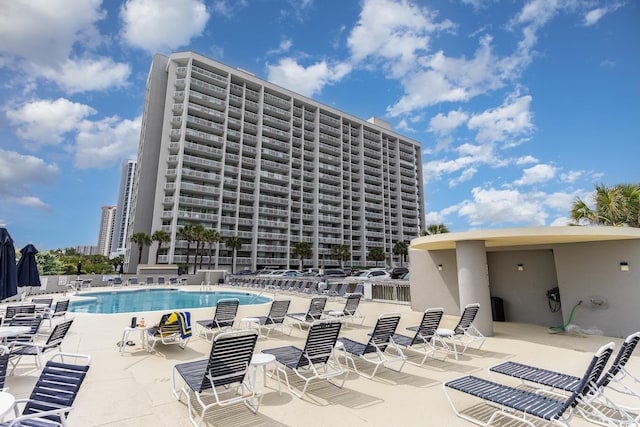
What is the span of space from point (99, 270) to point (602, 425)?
4684cm

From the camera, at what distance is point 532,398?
10.9 ft

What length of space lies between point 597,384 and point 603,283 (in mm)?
6799

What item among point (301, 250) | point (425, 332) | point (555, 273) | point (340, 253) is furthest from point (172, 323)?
point (340, 253)

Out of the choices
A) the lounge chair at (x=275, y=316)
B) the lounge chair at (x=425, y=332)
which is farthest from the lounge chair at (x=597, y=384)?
the lounge chair at (x=275, y=316)

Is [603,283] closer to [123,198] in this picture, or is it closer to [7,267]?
[7,267]

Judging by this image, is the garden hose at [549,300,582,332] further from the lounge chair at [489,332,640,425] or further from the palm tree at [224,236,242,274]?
the palm tree at [224,236,242,274]

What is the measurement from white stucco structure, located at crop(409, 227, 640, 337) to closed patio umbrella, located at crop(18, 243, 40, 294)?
12561mm

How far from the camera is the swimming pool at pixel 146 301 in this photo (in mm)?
15891

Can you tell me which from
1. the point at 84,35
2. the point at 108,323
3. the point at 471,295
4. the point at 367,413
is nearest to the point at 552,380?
the point at 367,413

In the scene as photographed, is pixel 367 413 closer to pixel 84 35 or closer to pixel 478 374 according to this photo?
pixel 478 374

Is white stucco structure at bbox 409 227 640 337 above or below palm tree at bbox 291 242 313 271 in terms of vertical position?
below

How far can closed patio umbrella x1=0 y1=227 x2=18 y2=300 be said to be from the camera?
302 inches

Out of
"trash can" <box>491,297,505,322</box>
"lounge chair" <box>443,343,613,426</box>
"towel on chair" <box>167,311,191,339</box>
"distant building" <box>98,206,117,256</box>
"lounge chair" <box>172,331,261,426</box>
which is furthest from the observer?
"distant building" <box>98,206,117,256</box>

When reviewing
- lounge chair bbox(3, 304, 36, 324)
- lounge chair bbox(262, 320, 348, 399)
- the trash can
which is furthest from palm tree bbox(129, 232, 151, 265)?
lounge chair bbox(262, 320, 348, 399)
